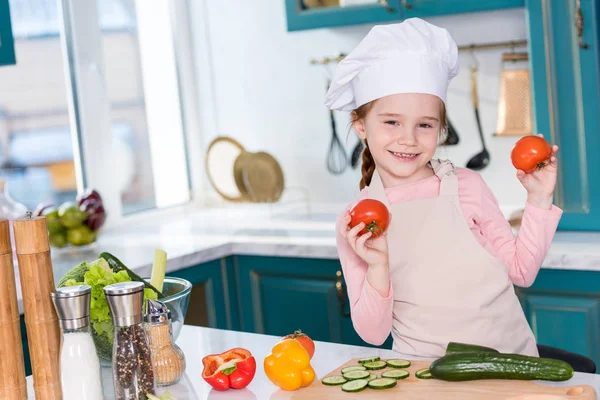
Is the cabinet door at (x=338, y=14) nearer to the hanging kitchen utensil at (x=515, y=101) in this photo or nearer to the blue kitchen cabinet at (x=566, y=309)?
the hanging kitchen utensil at (x=515, y=101)

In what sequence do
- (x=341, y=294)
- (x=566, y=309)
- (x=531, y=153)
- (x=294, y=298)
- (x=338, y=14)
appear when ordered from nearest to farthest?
(x=531, y=153)
(x=566, y=309)
(x=341, y=294)
(x=294, y=298)
(x=338, y=14)

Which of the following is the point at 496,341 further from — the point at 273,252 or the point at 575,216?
the point at 273,252

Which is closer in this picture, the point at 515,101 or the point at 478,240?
the point at 478,240

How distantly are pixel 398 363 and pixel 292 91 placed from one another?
2.17m

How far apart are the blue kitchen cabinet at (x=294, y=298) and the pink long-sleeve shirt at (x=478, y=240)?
0.92 metres

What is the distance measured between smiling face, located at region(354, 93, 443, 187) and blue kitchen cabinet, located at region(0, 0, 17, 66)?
1.29 meters

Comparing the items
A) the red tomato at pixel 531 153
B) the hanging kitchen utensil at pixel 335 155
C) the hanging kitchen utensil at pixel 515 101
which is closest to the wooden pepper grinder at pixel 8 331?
the red tomato at pixel 531 153

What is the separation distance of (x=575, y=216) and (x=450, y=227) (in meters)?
0.94

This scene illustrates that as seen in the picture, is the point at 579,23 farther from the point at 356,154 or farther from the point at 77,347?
the point at 77,347

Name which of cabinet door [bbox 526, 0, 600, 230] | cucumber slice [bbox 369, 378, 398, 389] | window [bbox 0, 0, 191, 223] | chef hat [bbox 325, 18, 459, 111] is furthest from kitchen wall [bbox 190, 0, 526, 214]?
cucumber slice [bbox 369, 378, 398, 389]

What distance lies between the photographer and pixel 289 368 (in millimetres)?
1454

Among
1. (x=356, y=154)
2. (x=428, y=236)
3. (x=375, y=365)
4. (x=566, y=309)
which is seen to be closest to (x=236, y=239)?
(x=356, y=154)

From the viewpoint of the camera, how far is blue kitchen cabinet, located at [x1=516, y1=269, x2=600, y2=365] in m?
2.35

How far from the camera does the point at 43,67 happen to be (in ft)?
10.4
